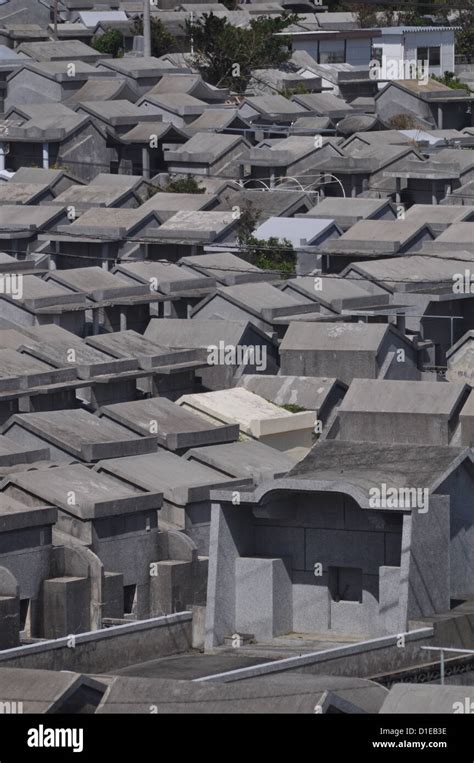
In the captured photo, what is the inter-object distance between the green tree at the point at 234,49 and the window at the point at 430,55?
23.2 ft

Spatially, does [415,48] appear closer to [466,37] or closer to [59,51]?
[466,37]

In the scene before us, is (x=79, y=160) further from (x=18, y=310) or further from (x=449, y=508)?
(x=449, y=508)

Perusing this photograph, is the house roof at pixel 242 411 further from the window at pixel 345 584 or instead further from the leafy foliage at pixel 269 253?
the window at pixel 345 584

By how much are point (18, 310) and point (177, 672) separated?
27.0 meters

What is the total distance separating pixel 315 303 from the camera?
181ft

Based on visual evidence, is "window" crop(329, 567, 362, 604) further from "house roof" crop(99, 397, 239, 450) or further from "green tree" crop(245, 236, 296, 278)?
"green tree" crop(245, 236, 296, 278)

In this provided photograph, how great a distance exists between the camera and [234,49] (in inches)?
3802

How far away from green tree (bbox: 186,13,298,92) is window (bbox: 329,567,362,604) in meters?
68.4

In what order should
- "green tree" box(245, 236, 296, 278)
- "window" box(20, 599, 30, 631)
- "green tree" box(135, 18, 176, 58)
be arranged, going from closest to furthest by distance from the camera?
"window" box(20, 599, 30, 631)
"green tree" box(245, 236, 296, 278)
"green tree" box(135, 18, 176, 58)

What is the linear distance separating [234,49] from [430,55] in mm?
11191

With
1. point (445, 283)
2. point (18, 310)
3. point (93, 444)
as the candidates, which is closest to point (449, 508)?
point (93, 444)

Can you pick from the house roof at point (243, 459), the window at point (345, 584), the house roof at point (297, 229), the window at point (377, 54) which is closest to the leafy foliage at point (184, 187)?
the house roof at point (297, 229)

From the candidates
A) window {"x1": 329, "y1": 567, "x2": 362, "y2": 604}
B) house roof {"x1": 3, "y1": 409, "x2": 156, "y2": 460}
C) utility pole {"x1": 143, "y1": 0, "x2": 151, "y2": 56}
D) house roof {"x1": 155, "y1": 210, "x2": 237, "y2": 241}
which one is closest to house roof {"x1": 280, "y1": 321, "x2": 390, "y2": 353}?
house roof {"x1": 3, "y1": 409, "x2": 156, "y2": 460}

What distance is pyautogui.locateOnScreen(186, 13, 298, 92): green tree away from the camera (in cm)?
9550
